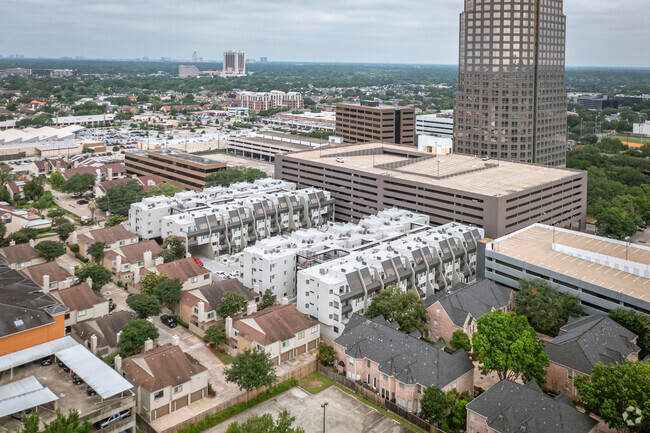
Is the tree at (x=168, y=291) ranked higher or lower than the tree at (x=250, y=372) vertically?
higher

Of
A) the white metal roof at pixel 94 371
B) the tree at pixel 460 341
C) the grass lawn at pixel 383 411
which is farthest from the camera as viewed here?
the tree at pixel 460 341

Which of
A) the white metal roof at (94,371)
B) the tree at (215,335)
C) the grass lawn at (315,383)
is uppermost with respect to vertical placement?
the white metal roof at (94,371)

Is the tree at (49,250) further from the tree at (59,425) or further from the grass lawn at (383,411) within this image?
the grass lawn at (383,411)

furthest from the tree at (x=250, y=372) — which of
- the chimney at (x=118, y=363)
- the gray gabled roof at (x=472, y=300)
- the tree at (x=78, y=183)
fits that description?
the tree at (x=78, y=183)

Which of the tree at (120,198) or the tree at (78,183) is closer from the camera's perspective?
the tree at (120,198)

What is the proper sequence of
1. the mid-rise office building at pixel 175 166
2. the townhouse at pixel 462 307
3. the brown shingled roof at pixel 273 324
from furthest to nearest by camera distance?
the mid-rise office building at pixel 175 166, the townhouse at pixel 462 307, the brown shingled roof at pixel 273 324

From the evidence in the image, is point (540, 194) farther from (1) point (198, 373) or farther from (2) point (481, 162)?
(1) point (198, 373)

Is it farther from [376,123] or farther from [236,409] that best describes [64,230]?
[376,123]
